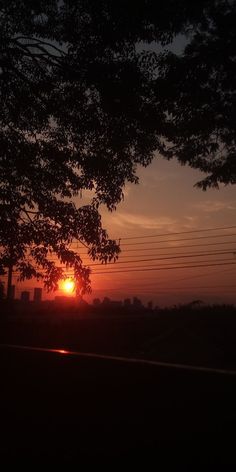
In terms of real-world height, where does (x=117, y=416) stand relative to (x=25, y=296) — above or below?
below

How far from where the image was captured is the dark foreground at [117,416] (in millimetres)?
1966

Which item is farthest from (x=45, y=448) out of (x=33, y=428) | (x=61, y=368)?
(x=61, y=368)

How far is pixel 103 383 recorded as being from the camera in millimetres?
2648

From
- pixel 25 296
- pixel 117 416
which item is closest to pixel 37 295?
pixel 25 296

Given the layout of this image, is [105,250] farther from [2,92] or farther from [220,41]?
[220,41]

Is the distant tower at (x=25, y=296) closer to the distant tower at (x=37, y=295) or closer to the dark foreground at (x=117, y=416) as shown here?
the distant tower at (x=37, y=295)

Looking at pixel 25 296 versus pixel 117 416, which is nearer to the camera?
pixel 117 416

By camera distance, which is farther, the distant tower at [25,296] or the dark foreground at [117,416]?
the distant tower at [25,296]

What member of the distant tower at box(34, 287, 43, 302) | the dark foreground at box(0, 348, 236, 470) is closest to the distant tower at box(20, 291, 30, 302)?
the distant tower at box(34, 287, 43, 302)

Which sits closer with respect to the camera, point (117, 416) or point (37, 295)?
point (117, 416)

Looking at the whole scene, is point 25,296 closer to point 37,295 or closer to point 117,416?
point 37,295

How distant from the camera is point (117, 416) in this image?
2.28m

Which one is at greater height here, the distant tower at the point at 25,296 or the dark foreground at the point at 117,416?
the distant tower at the point at 25,296

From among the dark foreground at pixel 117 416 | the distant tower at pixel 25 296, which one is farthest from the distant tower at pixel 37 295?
the dark foreground at pixel 117 416
